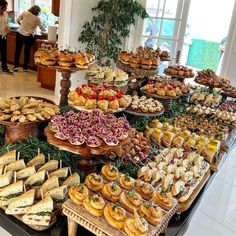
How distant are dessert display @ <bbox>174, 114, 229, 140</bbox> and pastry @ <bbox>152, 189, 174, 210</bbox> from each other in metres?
1.40

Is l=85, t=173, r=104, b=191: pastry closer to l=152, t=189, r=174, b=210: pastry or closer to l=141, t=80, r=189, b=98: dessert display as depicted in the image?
l=152, t=189, r=174, b=210: pastry

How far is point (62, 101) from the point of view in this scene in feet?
8.09

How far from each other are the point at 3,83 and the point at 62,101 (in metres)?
3.73

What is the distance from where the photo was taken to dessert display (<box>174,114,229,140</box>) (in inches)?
103

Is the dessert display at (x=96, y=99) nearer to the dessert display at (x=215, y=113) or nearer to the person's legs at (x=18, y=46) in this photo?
the dessert display at (x=215, y=113)

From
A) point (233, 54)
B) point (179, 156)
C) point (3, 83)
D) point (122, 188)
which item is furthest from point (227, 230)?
point (3, 83)

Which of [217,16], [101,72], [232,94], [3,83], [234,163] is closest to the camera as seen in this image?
[101,72]

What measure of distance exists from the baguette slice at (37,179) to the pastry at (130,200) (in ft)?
1.54

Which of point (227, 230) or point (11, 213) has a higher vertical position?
point (11, 213)

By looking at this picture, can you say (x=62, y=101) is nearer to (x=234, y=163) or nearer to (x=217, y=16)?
(x=234, y=163)

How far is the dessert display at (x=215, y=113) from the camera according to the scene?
301 cm

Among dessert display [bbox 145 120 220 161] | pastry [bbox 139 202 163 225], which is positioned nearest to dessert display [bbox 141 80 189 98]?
dessert display [bbox 145 120 220 161]

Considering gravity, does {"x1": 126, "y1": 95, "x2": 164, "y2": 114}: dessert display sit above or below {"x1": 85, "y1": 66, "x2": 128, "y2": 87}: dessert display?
below

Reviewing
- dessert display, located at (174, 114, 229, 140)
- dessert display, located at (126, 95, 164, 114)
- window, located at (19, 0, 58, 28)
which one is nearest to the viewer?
dessert display, located at (126, 95, 164, 114)
